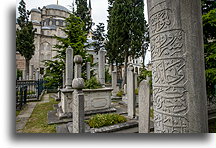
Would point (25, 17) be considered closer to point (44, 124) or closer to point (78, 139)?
point (44, 124)

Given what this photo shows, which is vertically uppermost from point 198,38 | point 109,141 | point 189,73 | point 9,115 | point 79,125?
point 198,38

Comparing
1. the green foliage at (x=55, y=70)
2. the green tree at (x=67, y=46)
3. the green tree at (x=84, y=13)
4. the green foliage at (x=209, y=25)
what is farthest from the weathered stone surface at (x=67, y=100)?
the green tree at (x=84, y=13)

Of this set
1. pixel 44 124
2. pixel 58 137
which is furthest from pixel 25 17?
pixel 58 137

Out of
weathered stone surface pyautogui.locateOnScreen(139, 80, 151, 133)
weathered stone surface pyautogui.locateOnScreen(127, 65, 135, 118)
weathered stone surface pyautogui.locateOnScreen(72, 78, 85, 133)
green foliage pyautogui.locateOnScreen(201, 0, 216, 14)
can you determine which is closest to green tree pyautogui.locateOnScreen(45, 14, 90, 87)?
weathered stone surface pyautogui.locateOnScreen(127, 65, 135, 118)

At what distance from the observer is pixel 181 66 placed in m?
1.19

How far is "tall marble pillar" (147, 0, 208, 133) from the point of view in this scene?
3.89ft

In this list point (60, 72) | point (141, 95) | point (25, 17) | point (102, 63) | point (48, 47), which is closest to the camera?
point (141, 95)

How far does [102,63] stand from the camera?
4434 mm

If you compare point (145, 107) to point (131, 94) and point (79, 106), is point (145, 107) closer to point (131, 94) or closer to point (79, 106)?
point (79, 106)

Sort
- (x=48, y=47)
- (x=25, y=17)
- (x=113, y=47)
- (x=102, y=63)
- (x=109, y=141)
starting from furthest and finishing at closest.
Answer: (x=48, y=47), (x=25, y=17), (x=113, y=47), (x=102, y=63), (x=109, y=141)

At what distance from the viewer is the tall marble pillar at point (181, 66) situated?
3.89ft

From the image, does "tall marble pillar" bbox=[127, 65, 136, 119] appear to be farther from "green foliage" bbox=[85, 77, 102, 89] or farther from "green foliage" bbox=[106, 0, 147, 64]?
"green foliage" bbox=[106, 0, 147, 64]

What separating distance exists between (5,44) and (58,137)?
5.36 ft

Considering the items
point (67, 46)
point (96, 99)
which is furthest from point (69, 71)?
point (67, 46)
